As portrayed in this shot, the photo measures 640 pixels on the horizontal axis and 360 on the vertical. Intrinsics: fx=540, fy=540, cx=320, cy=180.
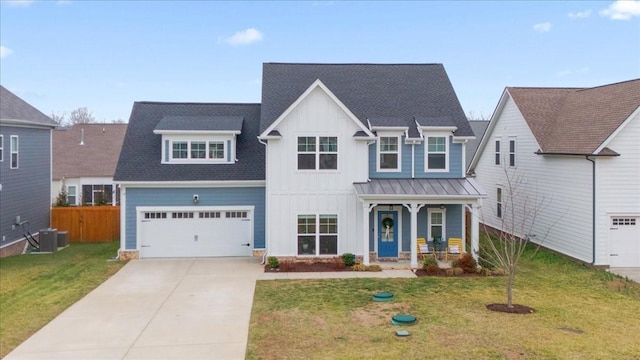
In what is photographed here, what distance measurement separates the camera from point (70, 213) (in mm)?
26500

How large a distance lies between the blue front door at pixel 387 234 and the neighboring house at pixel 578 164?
160 inches

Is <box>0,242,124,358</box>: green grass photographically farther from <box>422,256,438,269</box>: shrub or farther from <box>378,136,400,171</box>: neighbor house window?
<box>422,256,438,269</box>: shrub

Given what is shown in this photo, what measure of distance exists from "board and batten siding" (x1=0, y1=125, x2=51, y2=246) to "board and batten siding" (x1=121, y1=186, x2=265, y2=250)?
591cm

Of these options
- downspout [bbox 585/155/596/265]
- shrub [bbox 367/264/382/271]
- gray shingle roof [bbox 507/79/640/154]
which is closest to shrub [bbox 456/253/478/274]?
shrub [bbox 367/264/382/271]

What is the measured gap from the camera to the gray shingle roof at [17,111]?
23192 millimetres

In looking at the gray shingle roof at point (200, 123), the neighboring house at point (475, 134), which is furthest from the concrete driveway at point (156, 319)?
the neighboring house at point (475, 134)

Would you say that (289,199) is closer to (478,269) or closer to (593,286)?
(478,269)

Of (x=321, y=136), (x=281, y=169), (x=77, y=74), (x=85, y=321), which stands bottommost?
(x=85, y=321)

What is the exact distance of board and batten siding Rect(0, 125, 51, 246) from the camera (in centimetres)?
2280

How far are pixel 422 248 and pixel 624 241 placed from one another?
7191 millimetres

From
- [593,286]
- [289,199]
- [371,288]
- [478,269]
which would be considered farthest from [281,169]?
[593,286]

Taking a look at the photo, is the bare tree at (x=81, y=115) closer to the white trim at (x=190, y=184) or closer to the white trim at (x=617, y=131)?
the white trim at (x=190, y=184)

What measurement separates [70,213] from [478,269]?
19461 mm

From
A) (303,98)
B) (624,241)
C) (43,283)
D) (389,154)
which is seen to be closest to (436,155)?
(389,154)
